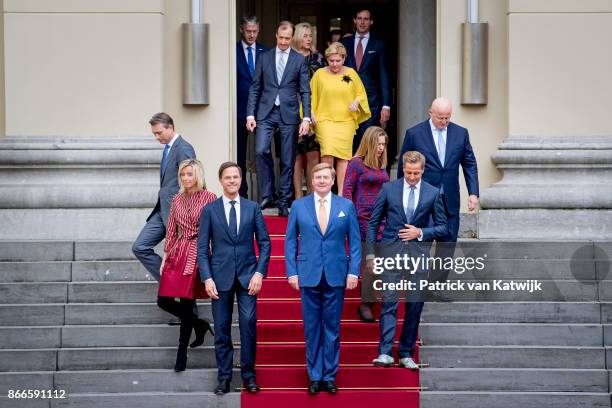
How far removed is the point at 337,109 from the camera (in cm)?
1350

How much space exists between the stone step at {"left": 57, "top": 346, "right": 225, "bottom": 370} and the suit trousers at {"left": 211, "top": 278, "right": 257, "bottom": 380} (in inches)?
20.3

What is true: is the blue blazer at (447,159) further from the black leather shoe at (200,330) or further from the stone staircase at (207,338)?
the black leather shoe at (200,330)

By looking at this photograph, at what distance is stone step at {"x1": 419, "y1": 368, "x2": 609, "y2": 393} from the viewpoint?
1073 centimetres

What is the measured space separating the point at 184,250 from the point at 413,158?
83.4 inches

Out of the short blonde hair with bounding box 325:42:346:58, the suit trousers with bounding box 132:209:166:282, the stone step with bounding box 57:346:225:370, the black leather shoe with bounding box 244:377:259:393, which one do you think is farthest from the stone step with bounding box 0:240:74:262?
the short blonde hair with bounding box 325:42:346:58

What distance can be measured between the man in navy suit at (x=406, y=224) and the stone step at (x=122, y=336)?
4.98ft

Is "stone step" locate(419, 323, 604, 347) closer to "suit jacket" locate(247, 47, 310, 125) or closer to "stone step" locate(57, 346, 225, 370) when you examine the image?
"stone step" locate(57, 346, 225, 370)

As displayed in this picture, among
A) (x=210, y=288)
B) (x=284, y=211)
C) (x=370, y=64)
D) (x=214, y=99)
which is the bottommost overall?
(x=210, y=288)

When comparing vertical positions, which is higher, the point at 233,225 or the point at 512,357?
the point at 233,225

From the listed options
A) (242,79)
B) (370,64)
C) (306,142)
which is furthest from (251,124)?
(370,64)

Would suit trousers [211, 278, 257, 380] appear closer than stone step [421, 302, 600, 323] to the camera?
Yes

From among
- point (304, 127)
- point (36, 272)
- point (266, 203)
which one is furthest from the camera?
point (266, 203)

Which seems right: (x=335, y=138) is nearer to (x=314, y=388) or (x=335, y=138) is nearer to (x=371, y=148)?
(x=371, y=148)

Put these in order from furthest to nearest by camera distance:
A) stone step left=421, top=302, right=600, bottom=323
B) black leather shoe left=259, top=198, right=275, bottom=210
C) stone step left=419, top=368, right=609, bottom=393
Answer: black leather shoe left=259, top=198, right=275, bottom=210 < stone step left=421, top=302, right=600, bottom=323 < stone step left=419, top=368, right=609, bottom=393
